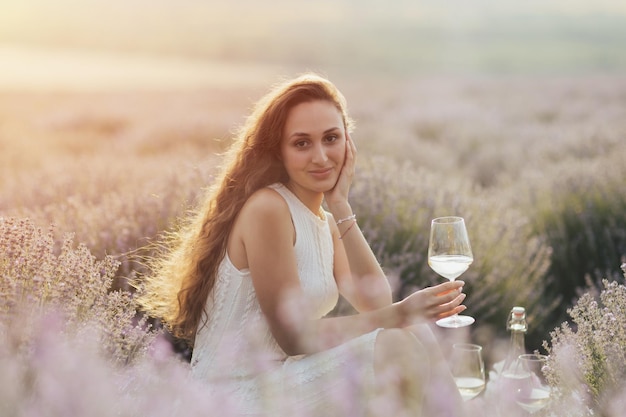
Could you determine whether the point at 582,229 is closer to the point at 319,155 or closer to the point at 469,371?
the point at 469,371

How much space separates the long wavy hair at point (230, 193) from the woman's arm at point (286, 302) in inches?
6.7

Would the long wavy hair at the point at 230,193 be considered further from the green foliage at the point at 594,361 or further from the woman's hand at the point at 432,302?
the green foliage at the point at 594,361

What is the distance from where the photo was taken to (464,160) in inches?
379

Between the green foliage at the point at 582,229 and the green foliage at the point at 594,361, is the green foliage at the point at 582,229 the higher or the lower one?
the lower one

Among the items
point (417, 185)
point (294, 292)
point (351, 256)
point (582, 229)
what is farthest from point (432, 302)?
point (582, 229)

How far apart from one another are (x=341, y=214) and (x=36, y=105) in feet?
35.7

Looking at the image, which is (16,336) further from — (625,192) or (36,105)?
(36,105)

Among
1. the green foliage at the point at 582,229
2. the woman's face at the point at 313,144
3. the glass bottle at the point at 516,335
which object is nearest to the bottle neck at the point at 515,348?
the glass bottle at the point at 516,335

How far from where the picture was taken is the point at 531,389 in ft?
10.7

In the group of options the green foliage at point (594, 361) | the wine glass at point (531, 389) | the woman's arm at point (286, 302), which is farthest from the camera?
the wine glass at point (531, 389)

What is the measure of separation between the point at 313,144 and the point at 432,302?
72 centimetres

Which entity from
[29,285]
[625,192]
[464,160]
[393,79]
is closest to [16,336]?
[29,285]

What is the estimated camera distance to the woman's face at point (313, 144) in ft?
9.78

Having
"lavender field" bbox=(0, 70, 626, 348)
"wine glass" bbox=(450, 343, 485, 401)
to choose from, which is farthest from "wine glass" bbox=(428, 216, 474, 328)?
"lavender field" bbox=(0, 70, 626, 348)
